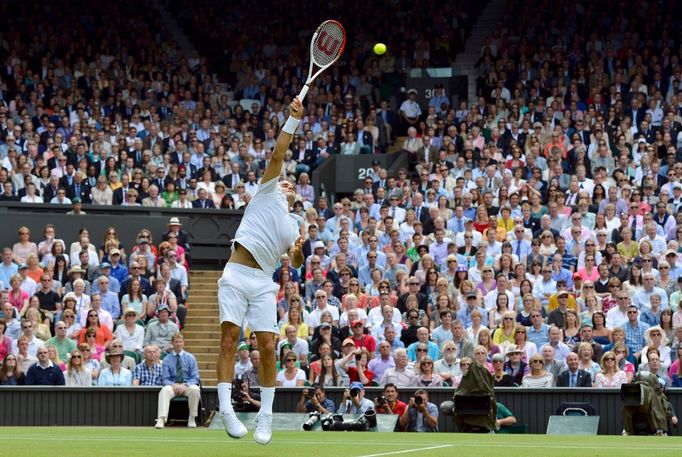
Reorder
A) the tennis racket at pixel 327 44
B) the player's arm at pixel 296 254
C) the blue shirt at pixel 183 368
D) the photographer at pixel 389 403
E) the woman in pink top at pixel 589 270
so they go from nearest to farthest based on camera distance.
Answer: the player's arm at pixel 296 254
the tennis racket at pixel 327 44
the photographer at pixel 389 403
the blue shirt at pixel 183 368
the woman in pink top at pixel 589 270

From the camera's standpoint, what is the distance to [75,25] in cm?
3425

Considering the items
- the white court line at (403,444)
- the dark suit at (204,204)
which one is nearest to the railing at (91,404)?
the white court line at (403,444)

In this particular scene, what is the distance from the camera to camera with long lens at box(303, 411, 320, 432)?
15.5 metres

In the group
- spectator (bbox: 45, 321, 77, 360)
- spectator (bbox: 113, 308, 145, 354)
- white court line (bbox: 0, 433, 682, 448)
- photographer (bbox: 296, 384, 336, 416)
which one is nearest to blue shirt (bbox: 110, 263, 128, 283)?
spectator (bbox: 113, 308, 145, 354)

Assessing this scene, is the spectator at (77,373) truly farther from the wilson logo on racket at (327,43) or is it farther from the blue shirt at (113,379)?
the wilson logo on racket at (327,43)

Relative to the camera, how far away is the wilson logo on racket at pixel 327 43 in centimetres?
1216

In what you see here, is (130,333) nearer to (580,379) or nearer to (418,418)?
(418,418)

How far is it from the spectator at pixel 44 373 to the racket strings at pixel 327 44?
322 inches

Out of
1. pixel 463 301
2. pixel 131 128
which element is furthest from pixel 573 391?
pixel 131 128

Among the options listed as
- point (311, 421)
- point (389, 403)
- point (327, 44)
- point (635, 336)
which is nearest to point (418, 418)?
point (389, 403)

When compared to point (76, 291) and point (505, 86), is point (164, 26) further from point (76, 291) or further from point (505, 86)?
point (76, 291)

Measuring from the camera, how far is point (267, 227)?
1060 cm

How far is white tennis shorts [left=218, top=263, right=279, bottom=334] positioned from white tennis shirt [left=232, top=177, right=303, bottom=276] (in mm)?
133

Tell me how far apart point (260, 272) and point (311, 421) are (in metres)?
5.24
